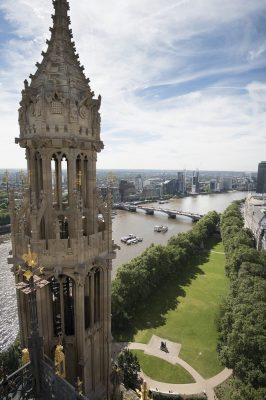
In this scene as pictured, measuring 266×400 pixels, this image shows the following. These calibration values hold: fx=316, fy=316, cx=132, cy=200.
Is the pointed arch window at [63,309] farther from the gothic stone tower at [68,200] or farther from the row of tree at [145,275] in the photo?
the row of tree at [145,275]

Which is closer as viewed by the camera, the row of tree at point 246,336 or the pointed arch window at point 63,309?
the pointed arch window at point 63,309

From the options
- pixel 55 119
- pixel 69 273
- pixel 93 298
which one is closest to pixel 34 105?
pixel 55 119

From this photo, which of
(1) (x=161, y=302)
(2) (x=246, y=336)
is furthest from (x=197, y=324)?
(2) (x=246, y=336)

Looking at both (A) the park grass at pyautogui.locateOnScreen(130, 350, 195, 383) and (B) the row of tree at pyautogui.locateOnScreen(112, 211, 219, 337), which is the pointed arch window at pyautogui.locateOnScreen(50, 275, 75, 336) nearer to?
(A) the park grass at pyautogui.locateOnScreen(130, 350, 195, 383)

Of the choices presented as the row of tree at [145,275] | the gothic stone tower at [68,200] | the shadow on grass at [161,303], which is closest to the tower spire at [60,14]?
the gothic stone tower at [68,200]

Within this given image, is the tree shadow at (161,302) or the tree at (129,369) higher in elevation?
the tree at (129,369)

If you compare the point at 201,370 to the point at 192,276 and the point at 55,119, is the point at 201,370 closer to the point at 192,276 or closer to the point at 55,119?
the point at 192,276
